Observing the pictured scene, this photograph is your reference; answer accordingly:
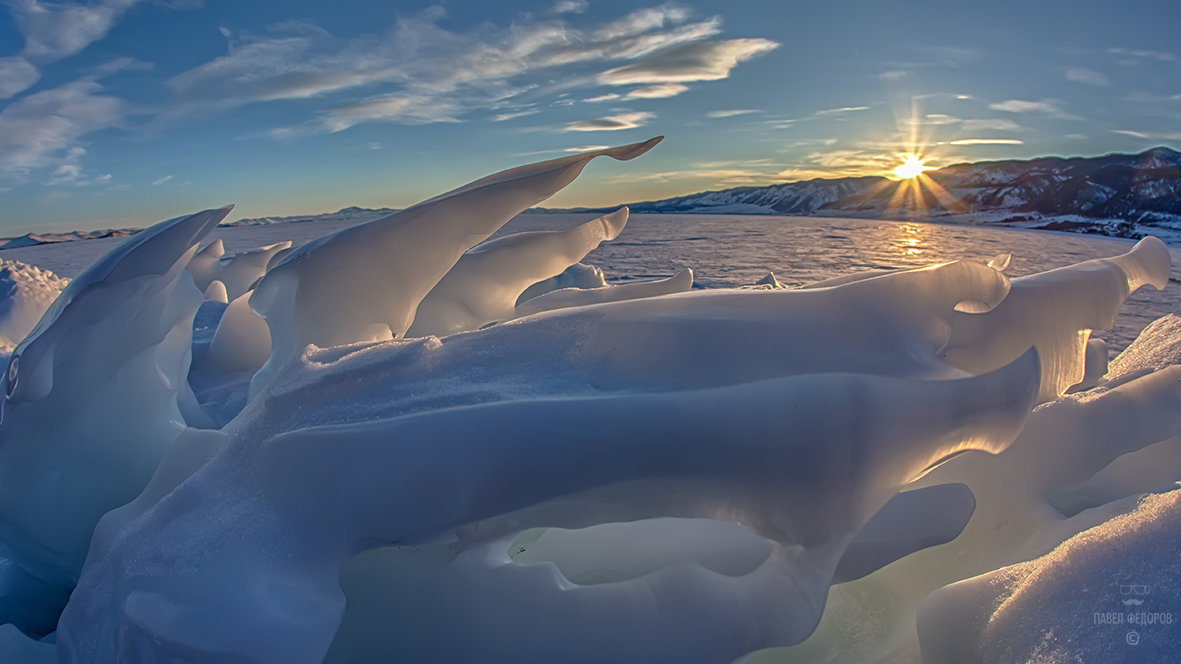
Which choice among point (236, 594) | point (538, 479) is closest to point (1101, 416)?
point (538, 479)

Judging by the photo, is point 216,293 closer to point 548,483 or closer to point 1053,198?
point 548,483

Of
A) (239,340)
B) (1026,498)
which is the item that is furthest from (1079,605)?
(239,340)

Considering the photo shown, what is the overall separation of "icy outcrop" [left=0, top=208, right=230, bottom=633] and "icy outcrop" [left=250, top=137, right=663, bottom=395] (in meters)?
0.28

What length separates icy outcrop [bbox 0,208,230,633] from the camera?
55.9 inches

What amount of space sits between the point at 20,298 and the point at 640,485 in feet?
13.7

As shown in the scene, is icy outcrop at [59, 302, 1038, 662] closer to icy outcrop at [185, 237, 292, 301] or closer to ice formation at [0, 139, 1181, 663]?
ice formation at [0, 139, 1181, 663]

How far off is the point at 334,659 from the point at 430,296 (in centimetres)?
128

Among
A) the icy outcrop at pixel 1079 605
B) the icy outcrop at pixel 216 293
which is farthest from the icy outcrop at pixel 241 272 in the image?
the icy outcrop at pixel 1079 605

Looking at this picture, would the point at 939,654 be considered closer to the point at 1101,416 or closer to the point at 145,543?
the point at 1101,416

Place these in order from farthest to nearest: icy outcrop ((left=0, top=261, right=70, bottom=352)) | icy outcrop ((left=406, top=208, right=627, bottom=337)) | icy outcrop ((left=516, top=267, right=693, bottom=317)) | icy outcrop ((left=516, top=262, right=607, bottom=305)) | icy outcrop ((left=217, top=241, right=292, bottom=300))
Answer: icy outcrop ((left=217, top=241, right=292, bottom=300)) < icy outcrop ((left=516, top=262, right=607, bottom=305)) < icy outcrop ((left=0, top=261, right=70, bottom=352)) < icy outcrop ((left=406, top=208, right=627, bottom=337)) < icy outcrop ((left=516, top=267, right=693, bottom=317))

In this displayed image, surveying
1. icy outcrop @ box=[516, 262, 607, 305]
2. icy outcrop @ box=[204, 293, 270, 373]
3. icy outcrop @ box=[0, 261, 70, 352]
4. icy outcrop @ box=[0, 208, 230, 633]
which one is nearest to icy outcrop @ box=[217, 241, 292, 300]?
icy outcrop @ box=[0, 261, 70, 352]

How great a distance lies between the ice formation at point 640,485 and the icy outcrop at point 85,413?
0.02 meters

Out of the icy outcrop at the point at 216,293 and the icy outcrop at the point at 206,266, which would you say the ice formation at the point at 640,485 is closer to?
the icy outcrop at the point at 216,293

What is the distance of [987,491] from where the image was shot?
4.42ft
